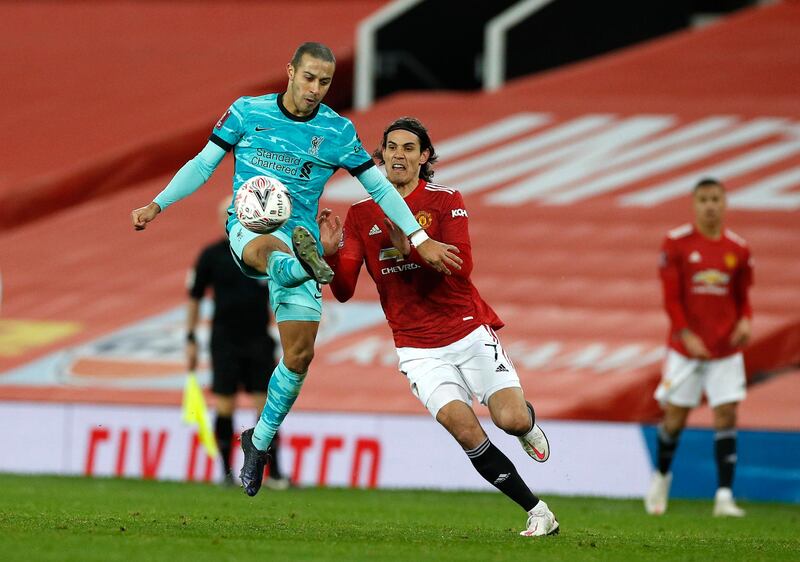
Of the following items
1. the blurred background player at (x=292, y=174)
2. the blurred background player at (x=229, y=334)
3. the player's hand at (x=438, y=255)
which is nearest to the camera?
the player's hand at (x=438, y=255)

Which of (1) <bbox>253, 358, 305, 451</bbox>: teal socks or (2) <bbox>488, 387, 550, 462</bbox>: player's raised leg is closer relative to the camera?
(2) <bbox>488, 387, 550, 462</bbox>: player's raised leg

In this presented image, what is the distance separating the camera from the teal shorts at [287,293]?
7.92 metres

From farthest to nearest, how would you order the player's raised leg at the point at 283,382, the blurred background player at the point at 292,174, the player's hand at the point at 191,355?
the player's hand at the point at 191,355 < the player's raised leg at the point at 283,382 < the blurred background player at the point at 292,174

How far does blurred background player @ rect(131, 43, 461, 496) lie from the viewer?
781 centimetres

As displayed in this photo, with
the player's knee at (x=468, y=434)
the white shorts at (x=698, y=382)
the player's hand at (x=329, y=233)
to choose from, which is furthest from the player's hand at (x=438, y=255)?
the white shorts at (x=698, y=382)

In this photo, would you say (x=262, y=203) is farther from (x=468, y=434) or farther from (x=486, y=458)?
(x=486, y=458)

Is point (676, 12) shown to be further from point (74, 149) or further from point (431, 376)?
point (431, 376)

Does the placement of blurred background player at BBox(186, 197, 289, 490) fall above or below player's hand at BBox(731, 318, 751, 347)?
below

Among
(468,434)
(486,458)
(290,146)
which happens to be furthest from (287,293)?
(486,458)

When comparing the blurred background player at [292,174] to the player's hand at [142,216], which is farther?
the blurred background player at [292,174]

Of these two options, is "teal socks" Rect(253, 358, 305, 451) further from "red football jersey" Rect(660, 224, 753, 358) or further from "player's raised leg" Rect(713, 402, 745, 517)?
"player's raised leg" Rect(713, 402, 745, 517)

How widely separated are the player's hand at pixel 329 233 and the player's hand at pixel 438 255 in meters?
0.45

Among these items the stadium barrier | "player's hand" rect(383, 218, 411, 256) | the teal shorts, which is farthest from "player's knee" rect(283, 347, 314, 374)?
the stadium barrier

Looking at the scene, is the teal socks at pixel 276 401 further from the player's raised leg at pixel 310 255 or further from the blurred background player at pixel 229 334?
the blurred background player at pixel 229 334
